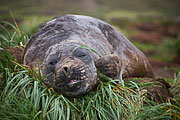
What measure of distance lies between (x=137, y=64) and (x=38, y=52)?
1788mm

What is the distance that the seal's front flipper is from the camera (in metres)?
2.69

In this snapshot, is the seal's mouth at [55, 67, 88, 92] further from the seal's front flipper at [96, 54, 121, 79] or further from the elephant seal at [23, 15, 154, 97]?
the seal's front flipper at [96, 54, 121, 79]

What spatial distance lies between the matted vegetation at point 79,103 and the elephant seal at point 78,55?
0.43ft

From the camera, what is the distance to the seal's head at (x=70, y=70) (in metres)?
2.45

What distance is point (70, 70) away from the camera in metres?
2.41

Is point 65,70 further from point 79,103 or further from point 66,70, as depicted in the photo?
point 79,103

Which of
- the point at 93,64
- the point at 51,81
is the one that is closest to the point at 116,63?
the point at 93,64

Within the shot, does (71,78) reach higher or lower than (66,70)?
lower

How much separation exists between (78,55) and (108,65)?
404 mm

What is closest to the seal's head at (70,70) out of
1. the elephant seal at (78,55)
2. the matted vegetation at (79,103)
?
the elephant seal at (78,55)

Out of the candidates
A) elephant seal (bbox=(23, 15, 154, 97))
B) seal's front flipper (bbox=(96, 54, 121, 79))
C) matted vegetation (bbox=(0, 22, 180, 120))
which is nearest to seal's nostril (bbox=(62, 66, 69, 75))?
elephant seal (bbox=(23, 15, 154, 97))

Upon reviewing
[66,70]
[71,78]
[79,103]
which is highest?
[66,70]

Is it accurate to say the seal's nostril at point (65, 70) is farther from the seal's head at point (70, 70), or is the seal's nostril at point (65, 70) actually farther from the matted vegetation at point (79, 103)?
the matted vegetation at point (79, 103)

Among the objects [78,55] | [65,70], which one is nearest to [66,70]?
[65,70]
